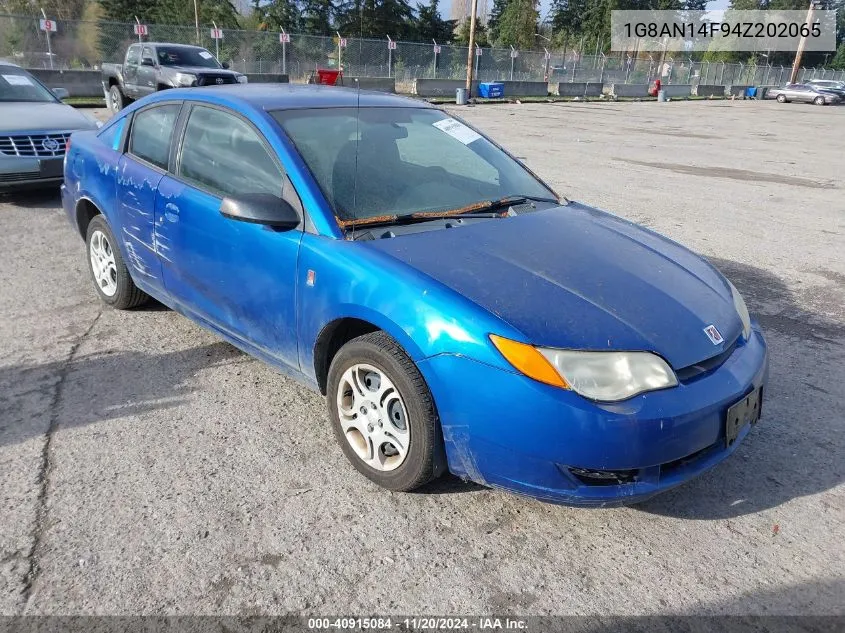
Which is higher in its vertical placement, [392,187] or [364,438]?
[392,187]

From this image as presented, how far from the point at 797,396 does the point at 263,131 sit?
3249mm

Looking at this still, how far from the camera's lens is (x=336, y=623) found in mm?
2133

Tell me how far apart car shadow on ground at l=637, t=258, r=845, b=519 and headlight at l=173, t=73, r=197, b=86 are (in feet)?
46.9

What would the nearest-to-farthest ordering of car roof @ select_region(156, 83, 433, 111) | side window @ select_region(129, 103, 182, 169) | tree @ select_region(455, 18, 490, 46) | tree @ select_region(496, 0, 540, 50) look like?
car roof @ select_region(156, 83, 433, 111) → side window @ select_region(129, 103, 182, 169) → tree @ select_region(455, 18, 490, 46) → tree @ select_region(496, 0, 540, 50)

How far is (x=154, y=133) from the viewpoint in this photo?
13.0ft

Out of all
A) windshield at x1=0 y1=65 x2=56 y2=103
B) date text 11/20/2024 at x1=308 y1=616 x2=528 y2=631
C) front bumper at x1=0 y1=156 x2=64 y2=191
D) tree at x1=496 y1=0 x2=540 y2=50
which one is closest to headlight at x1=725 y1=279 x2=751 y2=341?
date text 11/20/2024 at x1=308 y1=616 x2=528 y2=631

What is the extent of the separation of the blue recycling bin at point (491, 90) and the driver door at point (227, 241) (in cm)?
3019

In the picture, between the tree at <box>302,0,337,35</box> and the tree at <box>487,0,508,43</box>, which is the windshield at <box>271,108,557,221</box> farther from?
the tree at <box>487,0,508,43</box>

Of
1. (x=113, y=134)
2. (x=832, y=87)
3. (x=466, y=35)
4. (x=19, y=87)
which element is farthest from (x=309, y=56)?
(x=466, y=35)

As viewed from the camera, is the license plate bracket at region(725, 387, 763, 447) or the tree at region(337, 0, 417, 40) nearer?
the license plate bracket at region(725, 387, 763, 447)

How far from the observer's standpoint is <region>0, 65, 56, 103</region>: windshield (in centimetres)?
809

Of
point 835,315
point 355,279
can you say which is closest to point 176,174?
point 355,279

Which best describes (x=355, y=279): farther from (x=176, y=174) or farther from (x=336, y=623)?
(x=176, y=174)

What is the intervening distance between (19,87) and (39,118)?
123 cm
